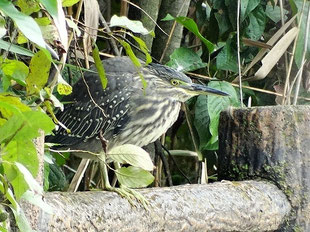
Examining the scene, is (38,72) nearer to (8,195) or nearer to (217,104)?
(8,195)

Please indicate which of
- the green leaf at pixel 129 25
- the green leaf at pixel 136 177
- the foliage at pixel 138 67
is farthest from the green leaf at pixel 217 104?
the green leaf at pixel 129 25

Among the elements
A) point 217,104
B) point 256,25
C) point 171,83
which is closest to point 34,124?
point 171,83

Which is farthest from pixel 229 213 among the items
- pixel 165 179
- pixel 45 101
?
pixel 165 179

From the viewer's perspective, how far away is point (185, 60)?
2.63 metres

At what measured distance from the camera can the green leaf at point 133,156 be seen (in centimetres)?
136

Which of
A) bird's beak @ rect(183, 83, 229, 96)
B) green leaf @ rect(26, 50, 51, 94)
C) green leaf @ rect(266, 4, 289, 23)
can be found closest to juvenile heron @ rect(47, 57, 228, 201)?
bird's beak @ rect(183, 83, 229, 96)

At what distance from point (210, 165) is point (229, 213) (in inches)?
51.1

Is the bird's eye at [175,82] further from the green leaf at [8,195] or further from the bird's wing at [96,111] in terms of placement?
the green leaf at [8,195]

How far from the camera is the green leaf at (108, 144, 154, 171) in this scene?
53.7 inches

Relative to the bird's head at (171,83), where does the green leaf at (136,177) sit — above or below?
below

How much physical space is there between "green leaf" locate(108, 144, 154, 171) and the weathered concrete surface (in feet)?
0.22

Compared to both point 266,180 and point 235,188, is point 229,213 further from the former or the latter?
point 266,180

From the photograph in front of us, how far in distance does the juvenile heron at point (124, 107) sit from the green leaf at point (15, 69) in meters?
1.09

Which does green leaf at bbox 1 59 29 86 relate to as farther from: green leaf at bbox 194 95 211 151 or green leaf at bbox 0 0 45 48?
green leaf at bbox 194 95 211 151
